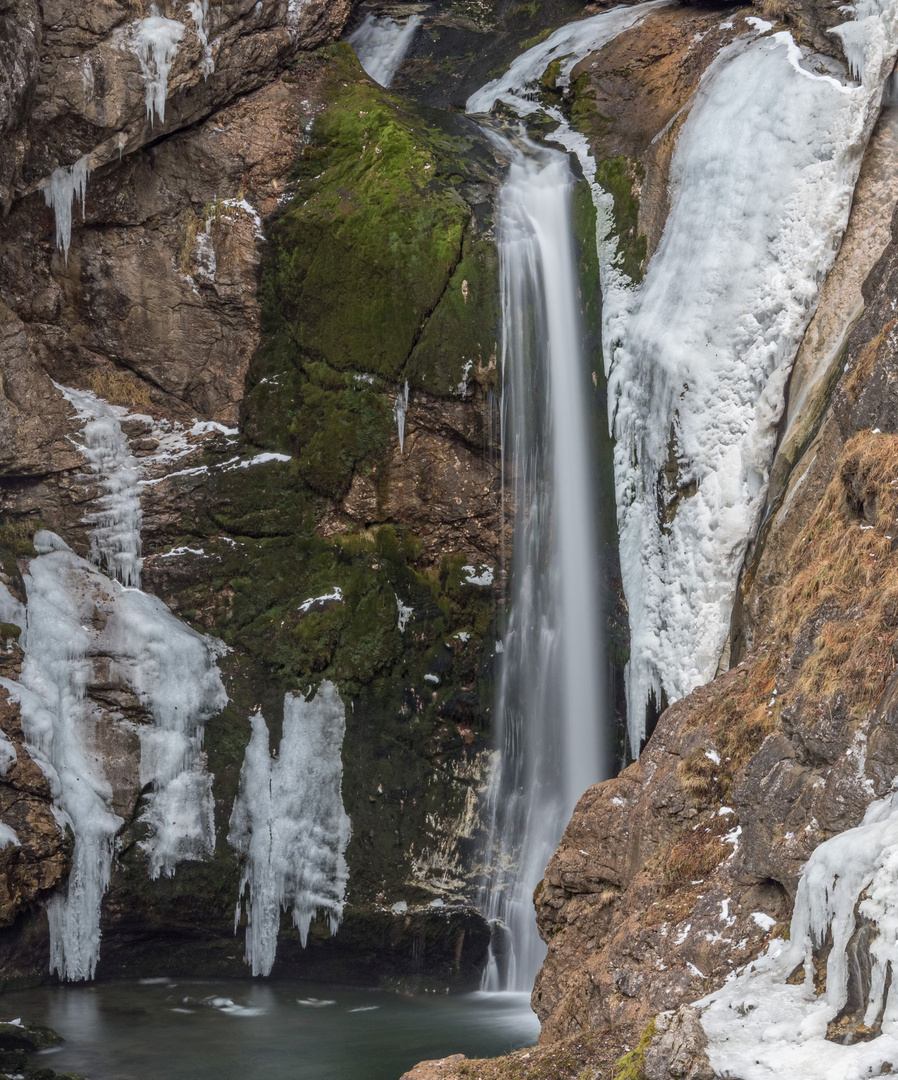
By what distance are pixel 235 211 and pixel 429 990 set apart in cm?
742

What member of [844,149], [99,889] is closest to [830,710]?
[844,149]

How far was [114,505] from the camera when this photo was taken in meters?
11.1

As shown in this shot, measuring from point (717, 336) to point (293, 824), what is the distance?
5700 mm

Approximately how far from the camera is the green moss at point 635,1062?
12.5ft

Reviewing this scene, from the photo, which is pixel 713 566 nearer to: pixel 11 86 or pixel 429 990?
pixel 429 990

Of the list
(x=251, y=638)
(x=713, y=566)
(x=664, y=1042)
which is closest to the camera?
(x=664, y=1042)

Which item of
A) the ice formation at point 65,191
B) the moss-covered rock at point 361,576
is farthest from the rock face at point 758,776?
the ice formation at point 65,191

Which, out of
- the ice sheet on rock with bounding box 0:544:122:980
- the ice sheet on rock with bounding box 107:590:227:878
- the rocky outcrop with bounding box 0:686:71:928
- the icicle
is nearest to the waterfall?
the icicle

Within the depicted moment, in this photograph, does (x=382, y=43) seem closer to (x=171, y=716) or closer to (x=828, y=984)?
(x=171, y=716)

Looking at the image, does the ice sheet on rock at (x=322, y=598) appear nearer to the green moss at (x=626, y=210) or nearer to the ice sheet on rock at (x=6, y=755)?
the ice sheet on rock at (x=6, y=755)

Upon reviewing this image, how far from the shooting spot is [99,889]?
10555 mm

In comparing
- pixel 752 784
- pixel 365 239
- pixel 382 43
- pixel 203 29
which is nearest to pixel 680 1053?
pixel 752 784

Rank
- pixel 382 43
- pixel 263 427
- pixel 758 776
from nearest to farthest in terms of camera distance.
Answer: pixel 758 776 → pixel 263 427 → pixel 382 43

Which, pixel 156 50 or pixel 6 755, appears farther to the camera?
pixel 156 50
